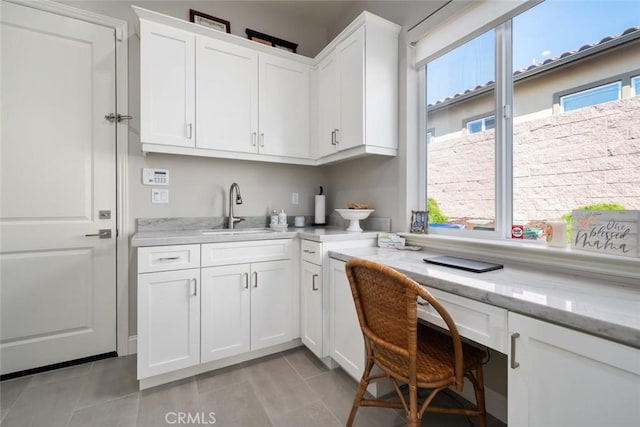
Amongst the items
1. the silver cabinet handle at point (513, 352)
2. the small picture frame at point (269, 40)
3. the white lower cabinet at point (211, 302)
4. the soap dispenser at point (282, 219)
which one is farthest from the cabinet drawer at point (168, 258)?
the small picture frame at point (269, 40)

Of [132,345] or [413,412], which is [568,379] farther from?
[132,345]

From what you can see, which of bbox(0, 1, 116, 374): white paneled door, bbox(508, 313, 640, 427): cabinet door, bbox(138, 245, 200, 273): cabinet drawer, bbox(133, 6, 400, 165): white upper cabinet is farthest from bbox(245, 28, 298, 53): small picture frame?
bbox(508, 313, 640, 427): cabinet door

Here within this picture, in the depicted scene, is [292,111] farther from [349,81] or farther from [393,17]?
[393,17]

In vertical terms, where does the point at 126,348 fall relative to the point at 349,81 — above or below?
below

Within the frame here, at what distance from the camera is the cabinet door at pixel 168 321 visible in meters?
1.67

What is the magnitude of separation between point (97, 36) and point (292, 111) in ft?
4.93

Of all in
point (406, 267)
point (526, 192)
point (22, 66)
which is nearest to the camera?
point (406, 267)

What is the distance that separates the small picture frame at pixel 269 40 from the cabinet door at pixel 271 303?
2029 mm

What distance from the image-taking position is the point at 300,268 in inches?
85.0

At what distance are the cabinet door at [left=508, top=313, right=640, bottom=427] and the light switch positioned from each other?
2354 millimetres

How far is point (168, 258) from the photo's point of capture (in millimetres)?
1736

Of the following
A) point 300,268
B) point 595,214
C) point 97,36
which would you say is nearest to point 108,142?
point 97,36

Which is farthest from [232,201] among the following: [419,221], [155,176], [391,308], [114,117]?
[391,308]

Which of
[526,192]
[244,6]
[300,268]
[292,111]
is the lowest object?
[300,268]
